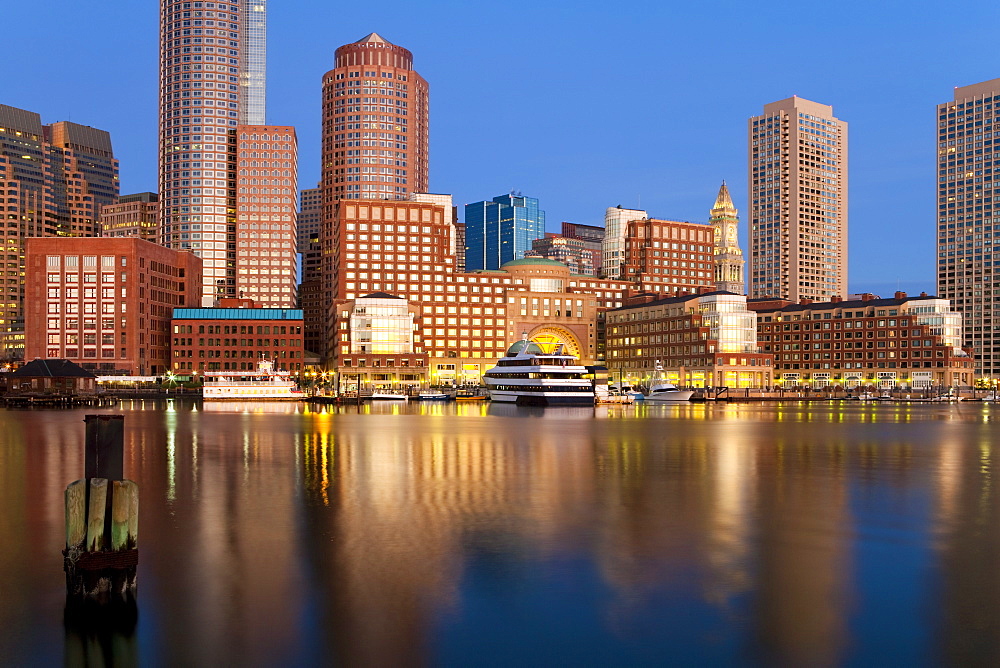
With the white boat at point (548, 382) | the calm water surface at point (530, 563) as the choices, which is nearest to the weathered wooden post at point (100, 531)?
the calm water surface at point (530, 563)

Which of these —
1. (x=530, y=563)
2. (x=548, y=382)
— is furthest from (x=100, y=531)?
(x=548, y=382)

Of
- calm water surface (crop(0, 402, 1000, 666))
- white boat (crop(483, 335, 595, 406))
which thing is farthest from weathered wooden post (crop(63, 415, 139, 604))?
white boat (crop(483, 335, 595, 406))

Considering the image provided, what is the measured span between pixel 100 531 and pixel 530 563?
12.0m

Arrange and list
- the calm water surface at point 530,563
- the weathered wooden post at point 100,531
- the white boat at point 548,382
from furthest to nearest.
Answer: the white boat at point 548,382 → the weathered wooden post at point 100,531 → the calm water surface at point 530,563

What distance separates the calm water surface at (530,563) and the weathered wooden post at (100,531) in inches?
37.1

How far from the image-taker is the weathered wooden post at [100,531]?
22.7m

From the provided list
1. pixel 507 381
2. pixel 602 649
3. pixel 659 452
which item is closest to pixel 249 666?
pixel 602 649

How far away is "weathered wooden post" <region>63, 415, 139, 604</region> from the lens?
74.5 ft

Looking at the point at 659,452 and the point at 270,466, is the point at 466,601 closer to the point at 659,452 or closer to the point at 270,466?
the point at 270,466

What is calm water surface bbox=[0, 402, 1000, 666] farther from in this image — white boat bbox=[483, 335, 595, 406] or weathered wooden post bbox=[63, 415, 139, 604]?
white boat bbox=[483, 335, 595, 406]

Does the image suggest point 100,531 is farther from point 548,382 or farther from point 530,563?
point 548,382

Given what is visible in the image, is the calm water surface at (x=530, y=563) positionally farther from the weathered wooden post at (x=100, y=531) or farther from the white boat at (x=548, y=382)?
the white boat at (x=548, y=382)

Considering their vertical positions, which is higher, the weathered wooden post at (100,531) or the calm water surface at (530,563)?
the weathered wooden post at (100,531)

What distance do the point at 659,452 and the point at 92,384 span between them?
164 metres
